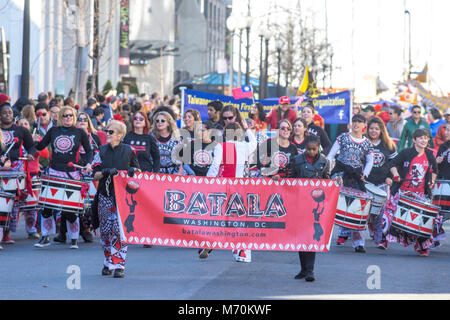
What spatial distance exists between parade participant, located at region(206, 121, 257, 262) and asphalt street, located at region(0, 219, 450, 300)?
92 centimetres

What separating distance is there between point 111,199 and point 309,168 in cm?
210

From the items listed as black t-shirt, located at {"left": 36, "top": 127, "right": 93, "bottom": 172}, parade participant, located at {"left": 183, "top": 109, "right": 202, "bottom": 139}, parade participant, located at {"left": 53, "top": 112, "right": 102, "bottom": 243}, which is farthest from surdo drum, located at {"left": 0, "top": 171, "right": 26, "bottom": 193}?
parade participant, located at {"left": 183, "top": 109, "right": 202, "bottom": 139}

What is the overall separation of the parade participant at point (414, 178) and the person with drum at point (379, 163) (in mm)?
293

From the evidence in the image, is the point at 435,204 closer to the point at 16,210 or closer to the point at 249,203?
the point at 249,203

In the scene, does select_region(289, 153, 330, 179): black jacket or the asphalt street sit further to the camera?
select_region(289, 153, 330, 179): black jacket

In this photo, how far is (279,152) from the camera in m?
12.2

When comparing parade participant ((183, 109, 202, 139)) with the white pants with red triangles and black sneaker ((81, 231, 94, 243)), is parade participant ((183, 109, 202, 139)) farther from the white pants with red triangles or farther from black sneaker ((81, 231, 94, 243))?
the white pants with red triangles

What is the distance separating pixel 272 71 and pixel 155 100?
35.1 meters

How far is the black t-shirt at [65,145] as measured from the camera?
508 inches

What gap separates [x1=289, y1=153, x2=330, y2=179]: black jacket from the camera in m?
10.5

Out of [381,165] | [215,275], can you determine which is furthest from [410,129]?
[215,275]

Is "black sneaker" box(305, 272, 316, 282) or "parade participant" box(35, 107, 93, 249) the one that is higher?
"parade participant" box(35, 107, 93, 249)
